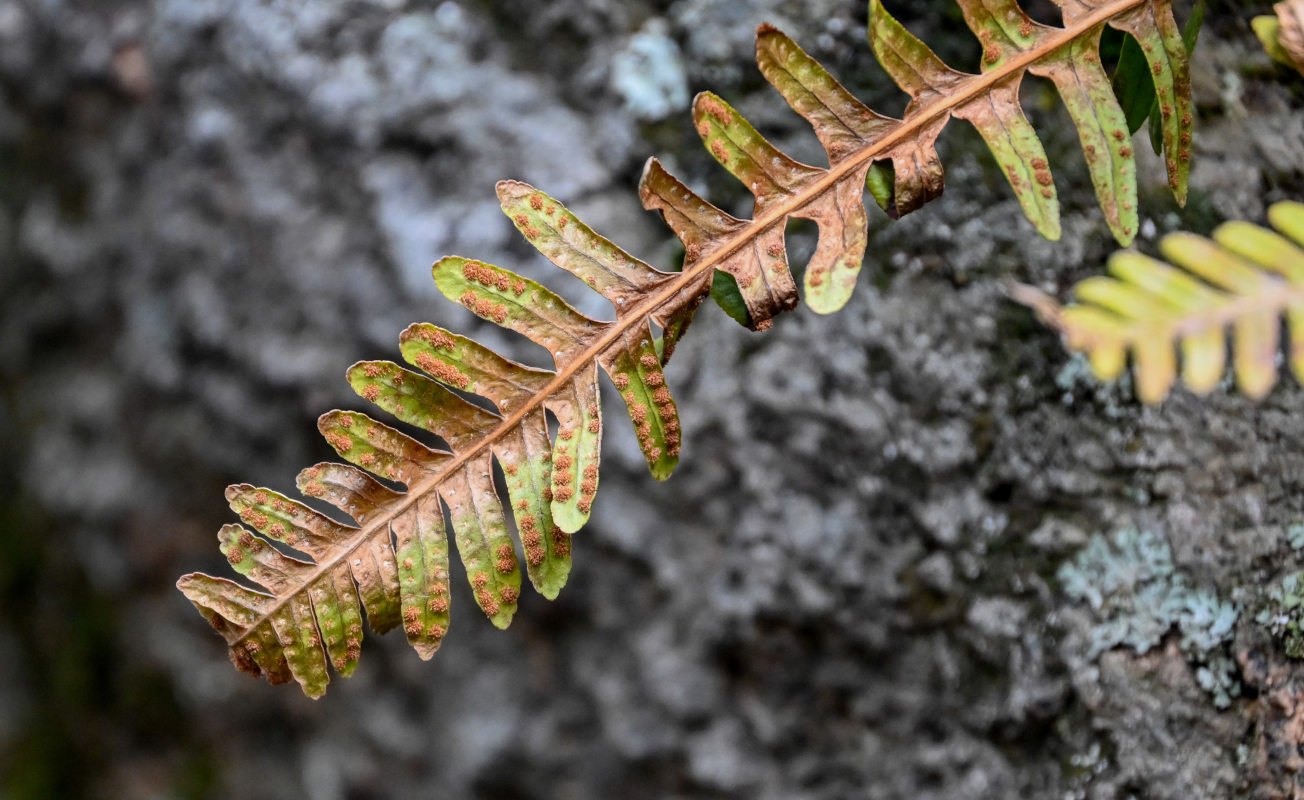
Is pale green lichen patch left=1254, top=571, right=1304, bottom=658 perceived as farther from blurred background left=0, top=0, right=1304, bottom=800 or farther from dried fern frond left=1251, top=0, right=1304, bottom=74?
dried fern frond left=1251, top=0, right=1304, bottom=74

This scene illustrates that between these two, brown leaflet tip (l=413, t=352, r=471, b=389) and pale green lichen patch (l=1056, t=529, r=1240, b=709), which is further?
A: pale green lichen patch (l=1056, t=529, r=1240, b=709)

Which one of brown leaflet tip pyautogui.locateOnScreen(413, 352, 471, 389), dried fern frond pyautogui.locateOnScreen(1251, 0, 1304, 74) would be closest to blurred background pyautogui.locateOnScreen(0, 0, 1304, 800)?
dried fern frond pyautogui.locateOnScreen(1251, 0, 1304, 74)

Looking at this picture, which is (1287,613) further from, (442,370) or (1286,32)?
(442,370)

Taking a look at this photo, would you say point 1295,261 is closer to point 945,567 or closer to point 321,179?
point 945,567

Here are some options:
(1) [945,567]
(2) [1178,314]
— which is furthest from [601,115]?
(2) [1178,314]

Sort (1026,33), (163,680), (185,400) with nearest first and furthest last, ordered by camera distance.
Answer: (1026,33) < (185,400) < (163,680)

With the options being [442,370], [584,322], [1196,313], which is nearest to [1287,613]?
[1196,313]
